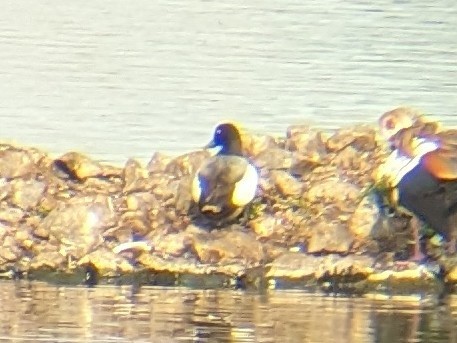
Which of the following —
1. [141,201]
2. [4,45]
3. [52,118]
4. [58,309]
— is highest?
[4,45]

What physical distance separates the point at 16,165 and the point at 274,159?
138 cm

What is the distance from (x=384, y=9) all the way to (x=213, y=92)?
101 centimetres

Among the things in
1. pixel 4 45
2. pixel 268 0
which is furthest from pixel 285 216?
pixel 4 45

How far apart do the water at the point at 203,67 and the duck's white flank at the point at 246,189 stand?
357mm

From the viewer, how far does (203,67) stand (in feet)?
21.1

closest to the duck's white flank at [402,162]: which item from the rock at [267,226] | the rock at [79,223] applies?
the rock at [267,226]

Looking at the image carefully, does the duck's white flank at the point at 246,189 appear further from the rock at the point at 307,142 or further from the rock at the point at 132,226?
the rock at the point at 132,226

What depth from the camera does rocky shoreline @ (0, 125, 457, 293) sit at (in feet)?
18.9

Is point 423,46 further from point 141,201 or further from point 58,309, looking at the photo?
point 58,309

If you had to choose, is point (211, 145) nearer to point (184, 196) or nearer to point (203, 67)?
point (184, 196)

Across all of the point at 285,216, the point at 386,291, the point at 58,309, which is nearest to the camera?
the point at 58,309

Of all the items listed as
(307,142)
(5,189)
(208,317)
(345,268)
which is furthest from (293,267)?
(5,189)

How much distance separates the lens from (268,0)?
639 cm

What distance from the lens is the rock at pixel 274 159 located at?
6.31 m
